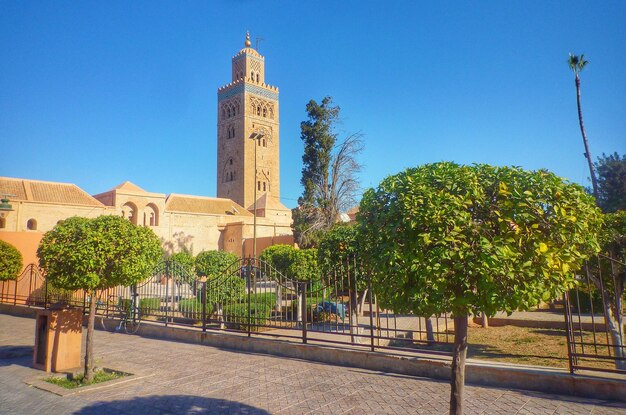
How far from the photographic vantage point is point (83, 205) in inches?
1232

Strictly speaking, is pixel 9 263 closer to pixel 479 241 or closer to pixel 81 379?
pixel 81 379

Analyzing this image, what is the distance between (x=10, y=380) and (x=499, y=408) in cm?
734

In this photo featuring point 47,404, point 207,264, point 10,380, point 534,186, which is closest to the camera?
point 534,186

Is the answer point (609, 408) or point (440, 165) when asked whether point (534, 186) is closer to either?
point (440, 165)

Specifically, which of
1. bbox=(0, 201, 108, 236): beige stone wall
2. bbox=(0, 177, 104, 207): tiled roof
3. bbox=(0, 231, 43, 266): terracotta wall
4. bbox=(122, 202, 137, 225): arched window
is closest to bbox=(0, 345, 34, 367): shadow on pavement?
bbox=(0, 231, 43, 266): terracotta wall

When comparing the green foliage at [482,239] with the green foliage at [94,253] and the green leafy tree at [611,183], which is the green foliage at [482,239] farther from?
the green leafy tree at [611,183]

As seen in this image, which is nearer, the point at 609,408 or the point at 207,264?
the point at 609,408

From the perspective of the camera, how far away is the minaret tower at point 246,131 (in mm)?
56781

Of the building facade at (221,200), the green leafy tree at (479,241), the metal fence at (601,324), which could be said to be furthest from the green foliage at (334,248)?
the green leafy tree at (479,241)

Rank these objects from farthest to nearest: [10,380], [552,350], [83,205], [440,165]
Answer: [83,205] < [552,350] < [10,380] < [440,165]

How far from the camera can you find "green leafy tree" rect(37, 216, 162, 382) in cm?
625

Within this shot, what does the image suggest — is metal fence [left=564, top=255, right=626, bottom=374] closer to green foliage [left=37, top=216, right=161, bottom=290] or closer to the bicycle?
green foliage [left=37, top=216, right=161, bottom=290]

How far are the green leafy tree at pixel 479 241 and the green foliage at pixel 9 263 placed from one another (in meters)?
17.7

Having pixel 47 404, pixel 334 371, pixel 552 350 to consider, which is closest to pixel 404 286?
pixel 334 371
